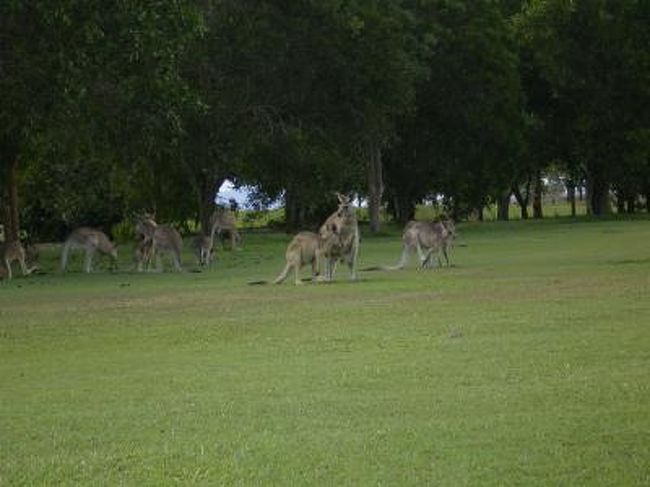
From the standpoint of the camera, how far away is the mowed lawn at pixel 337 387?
7857 millimetres

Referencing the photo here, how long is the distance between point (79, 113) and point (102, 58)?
620cm

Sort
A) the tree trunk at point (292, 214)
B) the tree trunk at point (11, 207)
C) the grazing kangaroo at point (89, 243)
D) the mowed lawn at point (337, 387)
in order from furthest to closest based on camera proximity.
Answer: the tree trunk at point (292, 214), the tree trunk at point (11, 207), the grazing kangaroo at point (89, 243), the mowed lawn at point (337, 387)

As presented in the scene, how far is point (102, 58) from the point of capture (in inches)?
989

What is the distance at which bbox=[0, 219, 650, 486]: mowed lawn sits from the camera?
786 centimetres

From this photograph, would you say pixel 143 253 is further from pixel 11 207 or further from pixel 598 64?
pixel 598 64

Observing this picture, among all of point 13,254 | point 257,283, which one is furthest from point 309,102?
point 257,283

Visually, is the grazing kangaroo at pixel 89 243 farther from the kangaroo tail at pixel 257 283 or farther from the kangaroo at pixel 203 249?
the kangaroo tail at pixel 257 283

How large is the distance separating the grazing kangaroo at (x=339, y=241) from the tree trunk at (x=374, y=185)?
28.4 metres

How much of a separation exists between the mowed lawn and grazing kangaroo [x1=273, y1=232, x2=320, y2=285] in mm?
2576

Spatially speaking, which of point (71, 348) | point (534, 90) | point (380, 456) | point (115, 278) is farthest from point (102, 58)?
point (534, 90)

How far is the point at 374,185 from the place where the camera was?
54719 millimetres

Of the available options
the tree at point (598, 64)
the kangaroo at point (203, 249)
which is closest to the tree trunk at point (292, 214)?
the tree at point (598, 64)

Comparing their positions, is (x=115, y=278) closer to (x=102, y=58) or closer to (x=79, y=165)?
(x=102, y=58)

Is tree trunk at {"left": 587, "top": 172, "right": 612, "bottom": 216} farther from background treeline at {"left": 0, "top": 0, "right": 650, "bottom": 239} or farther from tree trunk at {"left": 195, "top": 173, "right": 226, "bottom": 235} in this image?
tree trunk at {"left": 195, "top": 173, "right": 226, "bottom": 235}
